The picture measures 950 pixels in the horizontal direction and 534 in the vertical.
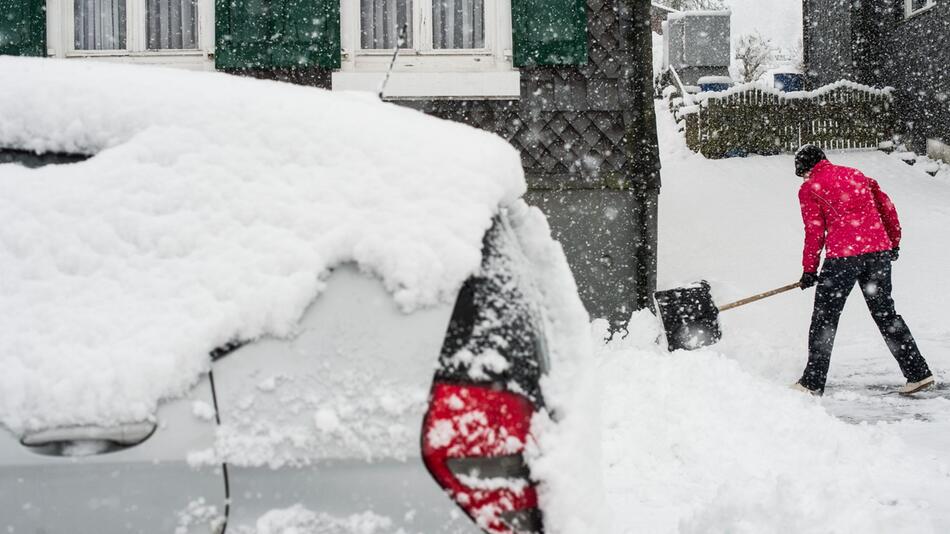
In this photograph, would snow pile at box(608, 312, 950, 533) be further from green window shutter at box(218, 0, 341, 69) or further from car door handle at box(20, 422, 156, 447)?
green window shutter at box(218, 0, 341, 69)

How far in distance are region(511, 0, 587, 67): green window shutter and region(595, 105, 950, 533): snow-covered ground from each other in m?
2.46

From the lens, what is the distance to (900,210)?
35.6 feet

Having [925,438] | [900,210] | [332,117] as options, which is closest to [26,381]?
[332,117]

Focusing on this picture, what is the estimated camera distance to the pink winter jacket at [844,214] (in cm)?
538

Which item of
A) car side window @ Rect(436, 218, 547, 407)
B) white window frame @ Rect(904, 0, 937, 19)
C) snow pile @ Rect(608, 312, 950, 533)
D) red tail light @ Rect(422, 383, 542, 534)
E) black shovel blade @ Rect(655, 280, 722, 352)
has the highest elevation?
white window frame @ Rect(904, 0, 937, 19)

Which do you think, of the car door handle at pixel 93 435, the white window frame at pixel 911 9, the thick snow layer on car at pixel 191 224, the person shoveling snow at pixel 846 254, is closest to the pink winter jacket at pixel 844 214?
the person shoveling snow at pixel 846 254

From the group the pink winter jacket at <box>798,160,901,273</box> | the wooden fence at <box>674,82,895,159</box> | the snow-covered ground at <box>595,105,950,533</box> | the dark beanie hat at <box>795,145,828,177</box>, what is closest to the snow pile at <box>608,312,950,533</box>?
the snow-covered ground at <box>595,105,950,533</box>

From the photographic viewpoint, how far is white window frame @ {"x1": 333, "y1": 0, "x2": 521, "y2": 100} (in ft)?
22.8

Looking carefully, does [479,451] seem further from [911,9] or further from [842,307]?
[911,9]

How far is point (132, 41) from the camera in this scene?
7137 mm

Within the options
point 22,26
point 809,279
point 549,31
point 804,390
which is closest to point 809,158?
point 809,279

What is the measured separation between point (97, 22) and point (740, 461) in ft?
21.9

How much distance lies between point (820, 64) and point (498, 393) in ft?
61.9

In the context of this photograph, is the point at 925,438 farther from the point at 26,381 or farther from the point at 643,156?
the point at 26,381
